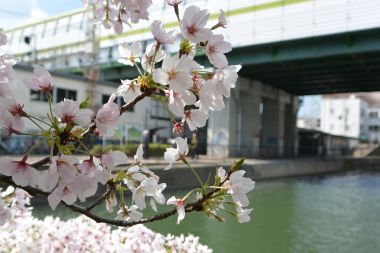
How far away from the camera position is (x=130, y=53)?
1750 millimetres

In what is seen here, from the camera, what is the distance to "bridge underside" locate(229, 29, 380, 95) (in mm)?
25036

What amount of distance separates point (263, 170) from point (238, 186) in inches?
946

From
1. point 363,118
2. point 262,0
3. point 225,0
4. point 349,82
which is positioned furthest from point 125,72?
point 363,118

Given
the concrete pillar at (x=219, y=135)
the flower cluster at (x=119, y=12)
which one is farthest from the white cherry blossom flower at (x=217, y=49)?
the concrete pillar at (x=219, y=135)

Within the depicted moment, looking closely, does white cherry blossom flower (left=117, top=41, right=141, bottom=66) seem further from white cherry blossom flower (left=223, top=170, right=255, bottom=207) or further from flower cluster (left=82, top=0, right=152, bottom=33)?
white cherry blossom flower (left=223, top=170, right=255, bottom=207)

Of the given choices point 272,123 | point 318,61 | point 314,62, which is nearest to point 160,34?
point 318,61

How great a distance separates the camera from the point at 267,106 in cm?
4272

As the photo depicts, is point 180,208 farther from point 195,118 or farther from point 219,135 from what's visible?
point 219,135

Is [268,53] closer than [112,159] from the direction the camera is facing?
No

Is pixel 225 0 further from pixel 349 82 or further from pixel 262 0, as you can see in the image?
pixel 349 82

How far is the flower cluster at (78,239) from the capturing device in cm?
356

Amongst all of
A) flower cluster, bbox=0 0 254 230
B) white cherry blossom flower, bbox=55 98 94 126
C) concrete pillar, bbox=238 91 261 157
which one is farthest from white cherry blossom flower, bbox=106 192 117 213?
concrete pillar, bbox=238 91 261 157

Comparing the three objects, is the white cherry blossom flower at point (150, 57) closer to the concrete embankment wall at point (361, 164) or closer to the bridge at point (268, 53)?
the bridge at point (268, 53)

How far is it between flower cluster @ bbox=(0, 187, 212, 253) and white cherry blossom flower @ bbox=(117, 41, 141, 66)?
6.95 feet
